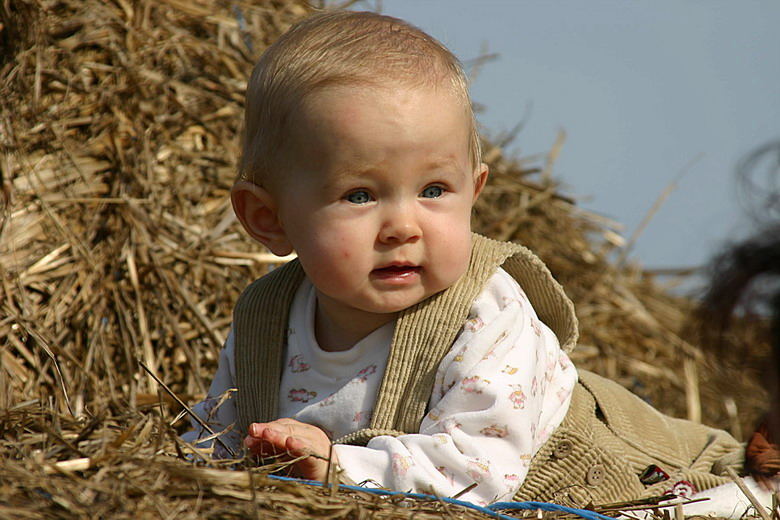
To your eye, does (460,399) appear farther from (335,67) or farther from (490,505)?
(335,67)

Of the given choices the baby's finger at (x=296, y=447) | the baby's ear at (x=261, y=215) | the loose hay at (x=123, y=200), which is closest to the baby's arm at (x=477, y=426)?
the baby's finger at (x=296, y=447)

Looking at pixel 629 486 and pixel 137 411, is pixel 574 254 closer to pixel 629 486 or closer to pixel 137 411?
pixel 629 486

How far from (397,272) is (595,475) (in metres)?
0.68

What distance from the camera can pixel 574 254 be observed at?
4.66m

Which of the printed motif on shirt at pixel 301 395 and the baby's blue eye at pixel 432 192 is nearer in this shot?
the baby's blue eye at pixel 432 192

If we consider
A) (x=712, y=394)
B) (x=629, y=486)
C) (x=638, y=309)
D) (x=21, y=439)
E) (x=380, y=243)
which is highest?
(x=380, y=243)

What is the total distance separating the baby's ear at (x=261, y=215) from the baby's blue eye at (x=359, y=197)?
0.28 meters

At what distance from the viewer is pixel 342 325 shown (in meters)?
2.49

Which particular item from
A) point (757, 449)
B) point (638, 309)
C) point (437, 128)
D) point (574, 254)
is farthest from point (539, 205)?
point (437, 128)

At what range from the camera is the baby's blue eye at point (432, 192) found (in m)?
2.26

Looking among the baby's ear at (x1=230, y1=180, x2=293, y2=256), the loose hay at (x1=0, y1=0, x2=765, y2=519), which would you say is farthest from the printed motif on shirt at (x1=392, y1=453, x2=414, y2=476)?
the loose hay at (x1=0, y1=0, x2=765, y2=519)

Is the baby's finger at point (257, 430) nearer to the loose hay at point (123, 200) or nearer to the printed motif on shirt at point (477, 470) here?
the printed motif on shirt at point (477, 470)

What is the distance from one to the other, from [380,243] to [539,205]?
255 centimetres

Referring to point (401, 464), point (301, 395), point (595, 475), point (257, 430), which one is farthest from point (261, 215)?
point (595, 475)
